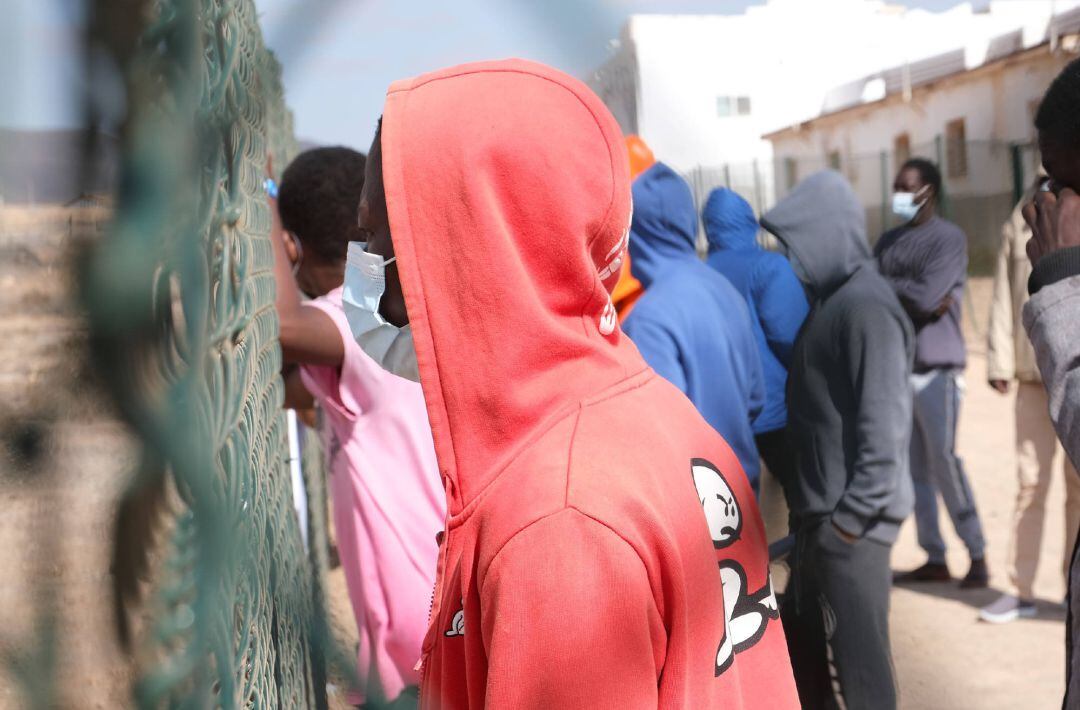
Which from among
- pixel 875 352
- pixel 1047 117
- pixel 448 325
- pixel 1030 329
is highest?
pixel 1047 117

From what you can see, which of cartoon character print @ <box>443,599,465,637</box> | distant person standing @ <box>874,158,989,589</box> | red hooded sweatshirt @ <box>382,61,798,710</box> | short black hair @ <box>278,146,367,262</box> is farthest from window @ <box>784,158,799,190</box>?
cartoon character print @ <box>443,599,465,637</box>

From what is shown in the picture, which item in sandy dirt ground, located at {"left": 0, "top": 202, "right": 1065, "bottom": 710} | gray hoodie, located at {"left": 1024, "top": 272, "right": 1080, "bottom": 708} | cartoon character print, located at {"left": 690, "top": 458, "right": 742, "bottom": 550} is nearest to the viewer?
sandy dirt ground, located at {"left": 0, "top": 202, "right": 1065, "bottom": 710}

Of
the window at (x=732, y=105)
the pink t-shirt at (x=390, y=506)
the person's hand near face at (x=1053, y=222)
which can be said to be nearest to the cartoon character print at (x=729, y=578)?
the window at (x=732, y=105)

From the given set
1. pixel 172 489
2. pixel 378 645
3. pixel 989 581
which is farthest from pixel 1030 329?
pixel 989 581

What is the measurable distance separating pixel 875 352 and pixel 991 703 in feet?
6.64

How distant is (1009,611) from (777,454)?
6.24ft

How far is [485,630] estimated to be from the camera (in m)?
1.11

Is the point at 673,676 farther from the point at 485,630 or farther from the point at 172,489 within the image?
the point at 172,489

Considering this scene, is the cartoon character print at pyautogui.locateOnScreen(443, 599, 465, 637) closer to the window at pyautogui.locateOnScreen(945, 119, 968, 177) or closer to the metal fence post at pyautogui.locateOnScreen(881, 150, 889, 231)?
the metal fence post at pyautogui.locateOnScreen(881, 150, 889, 231)

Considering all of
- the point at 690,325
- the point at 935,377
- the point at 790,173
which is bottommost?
the point at 935,377

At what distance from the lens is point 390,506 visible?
2.35 metres

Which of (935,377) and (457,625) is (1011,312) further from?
(457,625)

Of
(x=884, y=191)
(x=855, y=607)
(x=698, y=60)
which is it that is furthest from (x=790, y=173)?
(x=698, y=60)

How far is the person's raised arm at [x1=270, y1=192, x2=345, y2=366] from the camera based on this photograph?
230 centimetres
